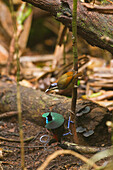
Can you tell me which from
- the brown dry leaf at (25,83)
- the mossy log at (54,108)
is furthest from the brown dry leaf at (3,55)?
the mossy log at (54,108)

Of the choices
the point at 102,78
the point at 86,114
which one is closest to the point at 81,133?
the point at 86,114

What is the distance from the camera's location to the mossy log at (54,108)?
225 cm

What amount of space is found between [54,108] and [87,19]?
105 cm

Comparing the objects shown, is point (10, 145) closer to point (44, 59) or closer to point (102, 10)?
point (102, 10)

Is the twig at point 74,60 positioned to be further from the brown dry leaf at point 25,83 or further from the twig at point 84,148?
the brown dry leaf at point 25,83

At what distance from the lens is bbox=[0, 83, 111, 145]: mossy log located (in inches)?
88.7

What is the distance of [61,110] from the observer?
94.3 inches

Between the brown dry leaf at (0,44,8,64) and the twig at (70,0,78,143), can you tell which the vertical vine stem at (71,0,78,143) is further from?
the brown dry leaf at (0,44,8,64)

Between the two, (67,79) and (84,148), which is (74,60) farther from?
(84,148)

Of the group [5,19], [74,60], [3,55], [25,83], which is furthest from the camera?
[5,19]

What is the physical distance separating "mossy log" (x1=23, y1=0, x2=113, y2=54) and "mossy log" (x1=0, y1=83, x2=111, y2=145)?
27.8 inches

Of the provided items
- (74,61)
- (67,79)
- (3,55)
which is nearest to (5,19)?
(3,55)

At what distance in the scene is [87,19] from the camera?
1897mm

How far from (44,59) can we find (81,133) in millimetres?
3433
